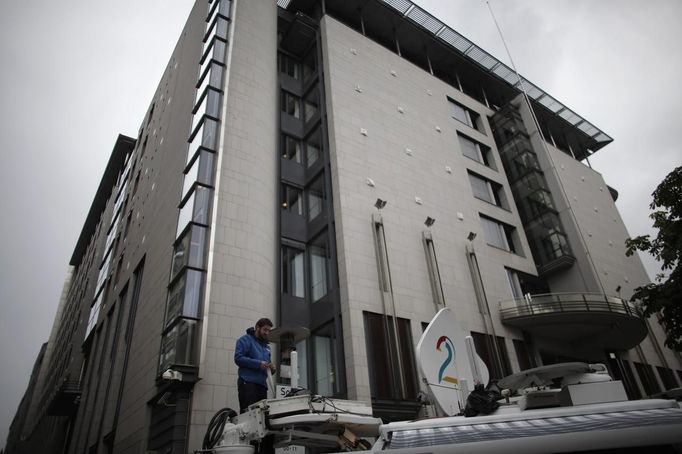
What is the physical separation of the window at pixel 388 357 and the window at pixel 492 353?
4.01m

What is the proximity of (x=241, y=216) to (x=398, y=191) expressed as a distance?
858 cm

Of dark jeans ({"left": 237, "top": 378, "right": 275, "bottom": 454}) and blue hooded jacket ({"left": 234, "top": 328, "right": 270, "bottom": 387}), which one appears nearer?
dark jeans ({"left": 237, "top": 378, "right": 275, "bottom": 454})

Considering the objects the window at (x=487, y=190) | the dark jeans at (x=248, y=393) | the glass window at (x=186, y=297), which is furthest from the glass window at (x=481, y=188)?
the dark jeans at (x=248, y=393)

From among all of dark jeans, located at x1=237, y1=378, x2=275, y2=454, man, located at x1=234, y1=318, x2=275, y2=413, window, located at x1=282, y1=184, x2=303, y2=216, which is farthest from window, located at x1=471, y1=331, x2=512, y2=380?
dark jeans, located at x1=237, y1=378, x2=275, y2=454

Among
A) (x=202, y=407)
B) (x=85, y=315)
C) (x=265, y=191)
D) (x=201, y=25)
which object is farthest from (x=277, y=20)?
(x=85, y=315)

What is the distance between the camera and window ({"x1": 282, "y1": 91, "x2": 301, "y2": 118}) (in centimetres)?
2486

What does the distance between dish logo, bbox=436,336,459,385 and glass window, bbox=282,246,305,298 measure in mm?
11324

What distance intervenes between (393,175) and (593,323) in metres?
13.3

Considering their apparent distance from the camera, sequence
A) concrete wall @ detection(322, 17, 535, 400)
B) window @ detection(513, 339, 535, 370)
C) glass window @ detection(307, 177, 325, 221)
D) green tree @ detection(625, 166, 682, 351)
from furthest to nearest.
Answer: window @ detection(513, 339, 535, 370) → glass window @ detection(307, 177, 325, 221) → concrete wall @ detection(322, 17, 535, 400) → green tree @ detection(625, 166, 682, 351)

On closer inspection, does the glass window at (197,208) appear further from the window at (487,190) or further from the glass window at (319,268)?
the window at (487,190)

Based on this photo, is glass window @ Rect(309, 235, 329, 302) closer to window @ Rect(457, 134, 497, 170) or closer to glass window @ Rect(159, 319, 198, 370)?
glass window @ Rect(159, 319, 198, 370)

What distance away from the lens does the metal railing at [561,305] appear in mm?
22266

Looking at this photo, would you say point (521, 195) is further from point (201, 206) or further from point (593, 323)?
point (201, 206)

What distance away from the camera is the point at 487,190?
29688 millimetres
